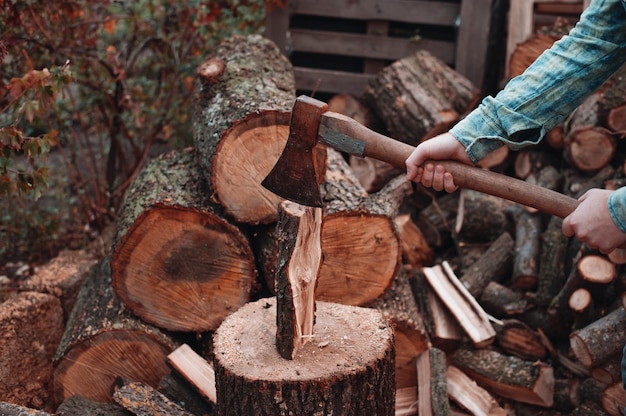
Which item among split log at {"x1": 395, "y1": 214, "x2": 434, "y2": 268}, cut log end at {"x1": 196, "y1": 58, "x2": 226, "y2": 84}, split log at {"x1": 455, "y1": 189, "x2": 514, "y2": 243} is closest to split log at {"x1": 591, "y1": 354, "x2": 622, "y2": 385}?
split log at {"x1": 455, "y1": 189, "x2": 514, "y2": 243}

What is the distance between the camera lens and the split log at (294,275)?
2.33 metres

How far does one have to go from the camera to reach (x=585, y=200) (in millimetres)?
1983

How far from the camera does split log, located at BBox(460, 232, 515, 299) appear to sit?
12.9ft

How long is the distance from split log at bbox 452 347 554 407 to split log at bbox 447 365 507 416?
3.5 inches

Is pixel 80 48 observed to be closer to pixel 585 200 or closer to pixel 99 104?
pixel 99 104

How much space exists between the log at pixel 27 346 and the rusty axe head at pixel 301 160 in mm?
1810

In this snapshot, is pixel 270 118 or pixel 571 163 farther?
pixel 571 163

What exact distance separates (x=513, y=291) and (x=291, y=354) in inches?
75.1

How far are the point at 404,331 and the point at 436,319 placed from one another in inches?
18.0

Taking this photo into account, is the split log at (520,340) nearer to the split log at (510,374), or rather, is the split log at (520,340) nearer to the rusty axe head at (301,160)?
the split log at (510,374)

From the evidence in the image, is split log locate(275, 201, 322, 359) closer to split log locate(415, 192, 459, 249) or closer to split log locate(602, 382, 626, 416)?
split log locate(602, 382, 626, 416)

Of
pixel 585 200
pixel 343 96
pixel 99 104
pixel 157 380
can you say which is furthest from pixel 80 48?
pixel 585 200

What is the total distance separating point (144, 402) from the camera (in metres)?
2.79

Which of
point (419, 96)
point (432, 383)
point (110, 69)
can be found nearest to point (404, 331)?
point (432, 383)
